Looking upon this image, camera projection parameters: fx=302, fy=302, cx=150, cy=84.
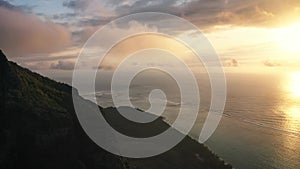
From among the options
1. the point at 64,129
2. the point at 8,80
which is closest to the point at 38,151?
the point at 64,129

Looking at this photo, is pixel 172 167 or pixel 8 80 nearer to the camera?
pixel 8 80

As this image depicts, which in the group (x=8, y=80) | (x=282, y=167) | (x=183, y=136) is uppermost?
(x=8, y=80)

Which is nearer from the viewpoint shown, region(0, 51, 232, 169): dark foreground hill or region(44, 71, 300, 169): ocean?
region(0, 51, 232, 169): dark foreground hill

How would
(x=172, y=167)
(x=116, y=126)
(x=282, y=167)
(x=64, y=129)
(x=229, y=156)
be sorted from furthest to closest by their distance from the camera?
1. (x=116, y=126)
2. (x=229, y=156)
3. (x=172, y=167)
4. (x=282, y=167)
5. (x=64, y=129)

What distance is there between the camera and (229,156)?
68812 millimetres

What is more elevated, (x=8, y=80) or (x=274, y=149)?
(x=8, y=80)

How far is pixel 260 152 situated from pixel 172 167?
2153 centimetres

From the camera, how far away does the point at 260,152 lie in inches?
2731

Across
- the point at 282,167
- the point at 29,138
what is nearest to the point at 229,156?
the point at 282,167

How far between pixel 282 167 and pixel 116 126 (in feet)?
150

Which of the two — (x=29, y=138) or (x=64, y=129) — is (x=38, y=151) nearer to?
(x=29, y=138)

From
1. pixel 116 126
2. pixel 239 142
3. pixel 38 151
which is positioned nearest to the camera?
pixel 38 151

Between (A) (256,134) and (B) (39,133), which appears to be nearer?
(B) (39,133)

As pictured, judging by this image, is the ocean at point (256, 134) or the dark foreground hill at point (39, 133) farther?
the ocean at point (256, 134)
